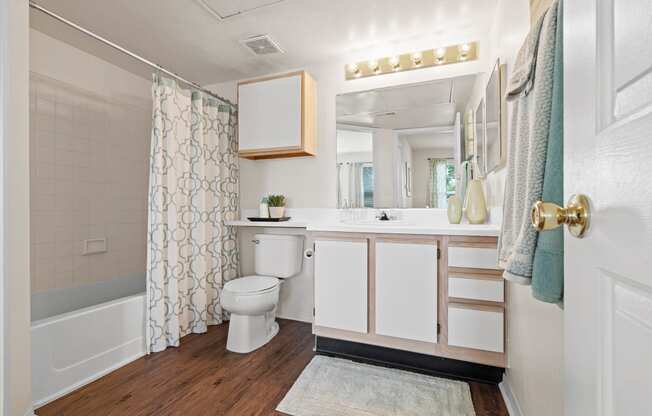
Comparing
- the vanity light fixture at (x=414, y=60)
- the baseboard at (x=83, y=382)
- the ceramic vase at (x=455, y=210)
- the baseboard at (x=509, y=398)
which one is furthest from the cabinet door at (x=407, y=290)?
the baseboard at (x=83, y=382)

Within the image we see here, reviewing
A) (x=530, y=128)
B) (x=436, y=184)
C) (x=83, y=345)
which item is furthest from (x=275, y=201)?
(x=530, y=128)

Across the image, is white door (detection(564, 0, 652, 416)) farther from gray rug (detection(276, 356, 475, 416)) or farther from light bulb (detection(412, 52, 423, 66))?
light bulb (detection(412, 52, 423, 66))

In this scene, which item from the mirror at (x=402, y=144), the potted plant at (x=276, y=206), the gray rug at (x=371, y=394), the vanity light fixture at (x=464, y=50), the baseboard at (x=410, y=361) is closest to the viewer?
the gray rug at (x=371, y=394)

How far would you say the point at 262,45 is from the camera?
2.29 m

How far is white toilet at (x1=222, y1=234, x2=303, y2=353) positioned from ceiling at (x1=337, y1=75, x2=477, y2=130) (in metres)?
1.16

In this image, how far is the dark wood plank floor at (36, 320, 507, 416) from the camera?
1469 millimetres

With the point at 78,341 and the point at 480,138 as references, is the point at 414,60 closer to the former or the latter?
the point at 480,138

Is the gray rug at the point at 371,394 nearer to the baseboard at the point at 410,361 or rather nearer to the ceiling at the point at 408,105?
the baseboard at the point at 410,361

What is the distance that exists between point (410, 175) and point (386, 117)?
0.52m

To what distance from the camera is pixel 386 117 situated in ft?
7.98

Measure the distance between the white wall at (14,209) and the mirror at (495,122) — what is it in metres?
2.17

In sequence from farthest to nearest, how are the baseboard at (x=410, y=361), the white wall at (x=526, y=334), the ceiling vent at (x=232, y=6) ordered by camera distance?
the ceiling vent at (x=232, y=6)
the baseboard at (x=410, y=361)
the white wall at (x=526, y=334)

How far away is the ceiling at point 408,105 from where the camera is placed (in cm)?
224

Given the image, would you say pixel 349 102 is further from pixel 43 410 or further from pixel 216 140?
pixel 43 410
